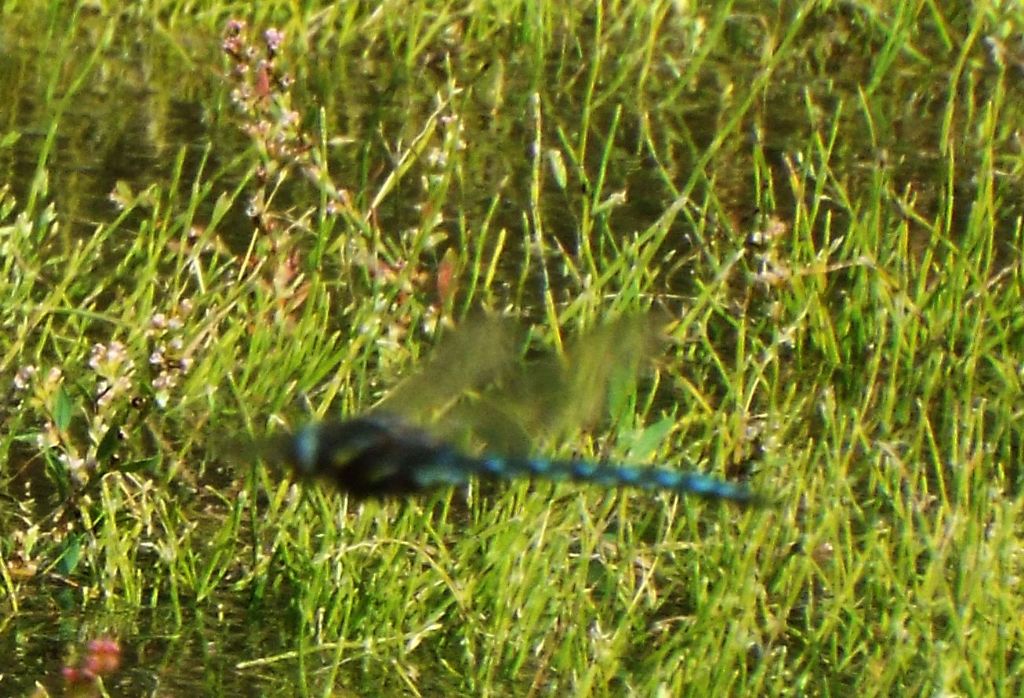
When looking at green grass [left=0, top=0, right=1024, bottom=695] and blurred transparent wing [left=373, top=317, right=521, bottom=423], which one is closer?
blurred transparent wing [left=373, top=317, right=521, bottom=423]

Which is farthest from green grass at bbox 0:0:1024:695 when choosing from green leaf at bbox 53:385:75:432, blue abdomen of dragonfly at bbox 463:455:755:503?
blue abdomen of dragonfly at bbox 463:455:755:503

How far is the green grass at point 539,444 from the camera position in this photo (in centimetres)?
247

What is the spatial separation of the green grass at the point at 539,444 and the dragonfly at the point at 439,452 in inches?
4.0

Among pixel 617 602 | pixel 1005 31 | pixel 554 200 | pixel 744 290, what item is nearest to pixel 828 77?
pixel 1005 31

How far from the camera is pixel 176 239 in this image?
→ 3662 mm

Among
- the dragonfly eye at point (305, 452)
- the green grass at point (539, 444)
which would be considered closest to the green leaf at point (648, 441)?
the green grass at point (539, 444)

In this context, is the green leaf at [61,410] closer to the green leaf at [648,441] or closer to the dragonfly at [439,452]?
the dragonfly at [439,452]

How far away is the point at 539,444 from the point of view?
2.43 meters

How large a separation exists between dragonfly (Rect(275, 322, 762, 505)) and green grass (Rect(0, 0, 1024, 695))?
0.33 ft

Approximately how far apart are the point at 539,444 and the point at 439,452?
261 mm

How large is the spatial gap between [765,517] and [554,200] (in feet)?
5.65

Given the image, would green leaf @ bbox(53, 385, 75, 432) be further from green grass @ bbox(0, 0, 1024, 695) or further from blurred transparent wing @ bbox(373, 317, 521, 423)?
blurred transparent wing @ bbox(373, 317, 521, 423)

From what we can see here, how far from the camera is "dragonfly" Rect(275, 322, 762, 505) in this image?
6.97 feet

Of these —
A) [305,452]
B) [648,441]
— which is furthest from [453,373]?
[648,441]
